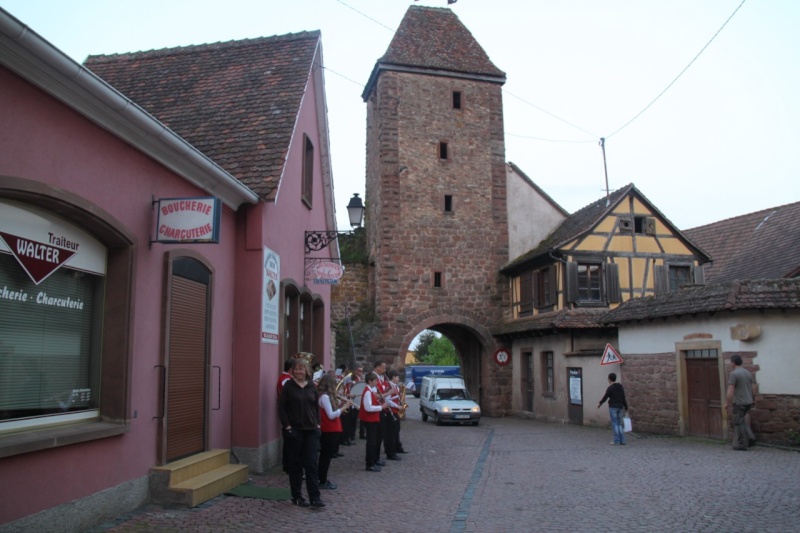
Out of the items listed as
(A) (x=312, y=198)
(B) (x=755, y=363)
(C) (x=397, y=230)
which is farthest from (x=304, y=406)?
(C) (x=397, y=230)

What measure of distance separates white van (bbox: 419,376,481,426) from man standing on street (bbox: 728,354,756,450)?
35.1 feet

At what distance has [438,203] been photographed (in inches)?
1141

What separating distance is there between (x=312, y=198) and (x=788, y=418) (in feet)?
33.8

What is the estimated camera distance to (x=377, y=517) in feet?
25.6

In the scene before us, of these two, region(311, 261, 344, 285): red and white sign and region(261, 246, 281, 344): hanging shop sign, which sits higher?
region(311, 261, 344, 285): red and white sign

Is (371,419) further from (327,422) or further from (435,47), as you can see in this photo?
(435,47)

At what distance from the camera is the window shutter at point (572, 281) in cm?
2436

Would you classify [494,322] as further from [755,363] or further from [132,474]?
[132,474]

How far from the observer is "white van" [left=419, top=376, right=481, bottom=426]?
2322cm

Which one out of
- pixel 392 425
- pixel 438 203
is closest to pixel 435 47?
pixel 438 203

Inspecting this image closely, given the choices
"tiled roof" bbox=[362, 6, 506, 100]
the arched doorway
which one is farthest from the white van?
the arched doorway

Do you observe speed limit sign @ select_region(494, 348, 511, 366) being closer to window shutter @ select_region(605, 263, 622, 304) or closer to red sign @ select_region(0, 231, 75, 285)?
window shutter @ select_region(605, 263, 622, 304)

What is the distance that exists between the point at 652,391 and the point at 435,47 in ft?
61.7

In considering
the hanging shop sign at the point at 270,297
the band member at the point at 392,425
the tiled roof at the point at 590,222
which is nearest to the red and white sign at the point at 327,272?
the hanging shop sign at the point at 270,297
